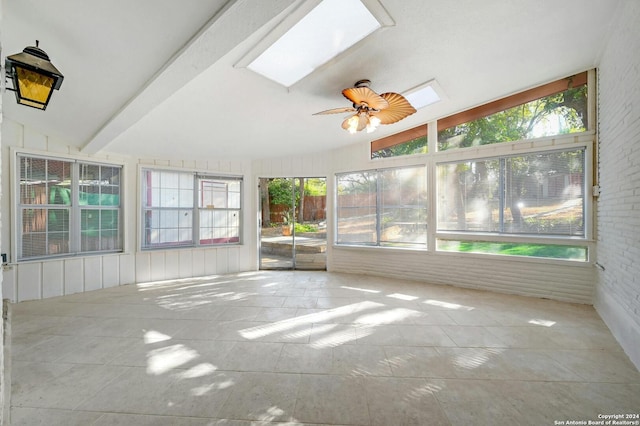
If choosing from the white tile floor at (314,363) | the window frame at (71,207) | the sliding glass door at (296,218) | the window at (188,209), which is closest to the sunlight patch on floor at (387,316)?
the white tile floor at (314,363)

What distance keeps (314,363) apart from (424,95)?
3.59 meters

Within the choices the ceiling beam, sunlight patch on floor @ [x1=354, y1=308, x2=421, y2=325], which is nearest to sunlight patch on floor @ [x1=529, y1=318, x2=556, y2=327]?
sunlight patch on floor @ [x1=354, y1=308, x2=421, y2=325]

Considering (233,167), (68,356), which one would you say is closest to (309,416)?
(68,356)

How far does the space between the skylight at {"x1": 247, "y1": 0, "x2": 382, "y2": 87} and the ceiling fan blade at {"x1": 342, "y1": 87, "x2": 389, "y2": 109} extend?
15.8 inches

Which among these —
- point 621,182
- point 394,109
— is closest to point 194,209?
point 394,109

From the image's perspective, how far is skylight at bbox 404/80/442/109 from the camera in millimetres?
3456

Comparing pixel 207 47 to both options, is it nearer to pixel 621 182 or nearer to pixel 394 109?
pixel 394 109

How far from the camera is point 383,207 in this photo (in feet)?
16.9

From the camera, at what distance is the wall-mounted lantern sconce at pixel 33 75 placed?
1.83m

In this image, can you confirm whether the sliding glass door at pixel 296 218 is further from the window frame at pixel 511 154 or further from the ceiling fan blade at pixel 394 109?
the ceiling fan blade at pixel 394 109

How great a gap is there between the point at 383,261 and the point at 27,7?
506 centimetres

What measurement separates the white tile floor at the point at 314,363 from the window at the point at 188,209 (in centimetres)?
153

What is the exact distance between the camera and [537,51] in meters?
3.05

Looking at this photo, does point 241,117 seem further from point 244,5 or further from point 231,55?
point 244,5
